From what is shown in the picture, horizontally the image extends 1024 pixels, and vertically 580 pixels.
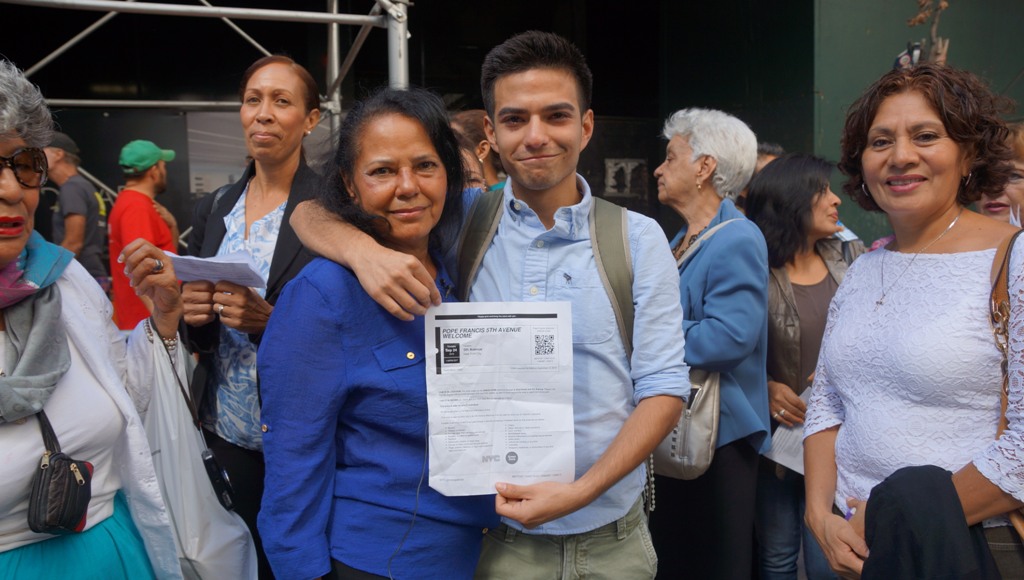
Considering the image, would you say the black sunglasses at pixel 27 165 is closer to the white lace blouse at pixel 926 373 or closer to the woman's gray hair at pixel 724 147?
the white lace blouse at pixel 926 373

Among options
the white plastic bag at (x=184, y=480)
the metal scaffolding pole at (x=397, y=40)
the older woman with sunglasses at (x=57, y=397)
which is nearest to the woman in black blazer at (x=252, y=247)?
the white plastic bag at (x=184, y=480)

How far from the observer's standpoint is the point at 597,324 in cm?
187

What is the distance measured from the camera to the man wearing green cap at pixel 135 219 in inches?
201

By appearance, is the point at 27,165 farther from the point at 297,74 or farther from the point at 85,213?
the point at 85,213

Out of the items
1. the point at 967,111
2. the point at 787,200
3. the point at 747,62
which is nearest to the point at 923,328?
the point at 967,111

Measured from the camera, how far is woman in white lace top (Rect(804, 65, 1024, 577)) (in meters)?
1.73

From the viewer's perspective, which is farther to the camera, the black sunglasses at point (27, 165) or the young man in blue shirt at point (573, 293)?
the young man in blue shirt at point (573, 293)

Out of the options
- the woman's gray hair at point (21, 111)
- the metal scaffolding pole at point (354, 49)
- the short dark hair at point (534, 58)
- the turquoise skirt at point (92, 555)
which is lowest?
the turquoise skirt at point (92, 555)

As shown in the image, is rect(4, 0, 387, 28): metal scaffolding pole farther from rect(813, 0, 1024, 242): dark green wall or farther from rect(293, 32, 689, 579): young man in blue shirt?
rect(813, 0, 1024, 242): dark green wall

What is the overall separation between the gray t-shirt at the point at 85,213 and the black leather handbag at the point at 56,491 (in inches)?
188

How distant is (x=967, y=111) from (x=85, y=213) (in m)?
5.94

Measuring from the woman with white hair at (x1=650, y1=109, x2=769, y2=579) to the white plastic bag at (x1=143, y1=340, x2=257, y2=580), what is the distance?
1608 millimetres

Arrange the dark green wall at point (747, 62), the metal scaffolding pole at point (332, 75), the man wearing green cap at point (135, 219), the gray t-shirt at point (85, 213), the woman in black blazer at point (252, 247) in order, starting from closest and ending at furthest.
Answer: the woman in black blazer at point (252, 247) → the man wearing green cap at point (135, 219) → the gray t-shirt at point (85, 213) → the metal scaffolding pole at point (332, 75) → the dark green wall at point (747, 62)

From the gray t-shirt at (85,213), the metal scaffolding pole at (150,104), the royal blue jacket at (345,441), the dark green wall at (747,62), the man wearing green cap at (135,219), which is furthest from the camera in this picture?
the metal scaffolding pole at (150,104)
